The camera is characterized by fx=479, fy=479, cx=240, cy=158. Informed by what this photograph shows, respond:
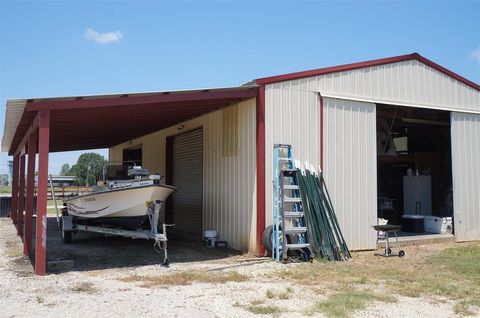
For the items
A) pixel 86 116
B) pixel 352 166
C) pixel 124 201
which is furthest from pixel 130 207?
pixel 352 166

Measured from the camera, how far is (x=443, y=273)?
7.98 m

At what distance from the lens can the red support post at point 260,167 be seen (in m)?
9.41

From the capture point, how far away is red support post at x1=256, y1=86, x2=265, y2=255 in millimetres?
9414

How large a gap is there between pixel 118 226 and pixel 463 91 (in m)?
9.31

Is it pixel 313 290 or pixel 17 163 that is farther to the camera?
pixel 17 163

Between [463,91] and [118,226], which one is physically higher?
[463,91]

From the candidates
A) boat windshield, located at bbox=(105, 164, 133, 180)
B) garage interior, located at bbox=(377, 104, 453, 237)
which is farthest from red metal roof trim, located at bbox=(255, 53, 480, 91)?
boat windshield, located at bbox=(105, 164, 133, 180)

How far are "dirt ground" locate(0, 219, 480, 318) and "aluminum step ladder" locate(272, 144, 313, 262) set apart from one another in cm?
39

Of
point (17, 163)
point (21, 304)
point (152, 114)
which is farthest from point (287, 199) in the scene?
point (17, 163)

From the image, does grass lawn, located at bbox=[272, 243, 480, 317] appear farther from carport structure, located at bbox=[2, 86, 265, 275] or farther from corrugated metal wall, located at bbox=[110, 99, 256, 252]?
carport structure, located at bbox=[2, 86, 265, 275]

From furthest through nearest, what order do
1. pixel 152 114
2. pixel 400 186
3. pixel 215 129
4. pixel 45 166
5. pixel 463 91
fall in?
pixel 400 186
pixel 463 91
pixel 215 129
pixel 152 114
pixel 45 166

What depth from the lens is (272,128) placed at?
9.69 m

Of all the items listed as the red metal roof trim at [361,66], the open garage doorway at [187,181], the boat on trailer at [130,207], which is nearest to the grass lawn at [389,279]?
the boat on trailer at [130,207]

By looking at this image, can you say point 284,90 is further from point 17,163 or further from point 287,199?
point 17,163
